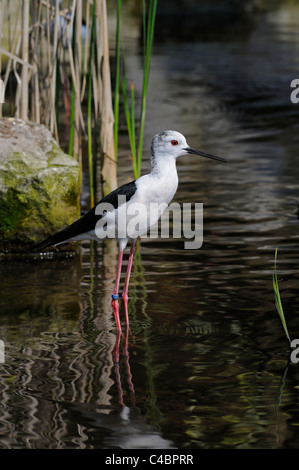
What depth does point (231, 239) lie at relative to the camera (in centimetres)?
787

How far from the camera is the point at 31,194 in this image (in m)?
7.48

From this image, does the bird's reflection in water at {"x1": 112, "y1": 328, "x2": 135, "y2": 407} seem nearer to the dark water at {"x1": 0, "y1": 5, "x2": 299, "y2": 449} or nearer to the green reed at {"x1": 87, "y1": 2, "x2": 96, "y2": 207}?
the dark water at {"x1": 0, "y1": 5, "x2": 299, "y2": 449}

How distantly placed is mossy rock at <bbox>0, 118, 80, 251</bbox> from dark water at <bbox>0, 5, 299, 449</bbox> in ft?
0.84

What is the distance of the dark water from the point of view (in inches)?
175

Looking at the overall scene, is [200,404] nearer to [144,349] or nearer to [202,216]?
[144,349]

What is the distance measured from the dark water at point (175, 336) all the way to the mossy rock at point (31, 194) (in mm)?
257

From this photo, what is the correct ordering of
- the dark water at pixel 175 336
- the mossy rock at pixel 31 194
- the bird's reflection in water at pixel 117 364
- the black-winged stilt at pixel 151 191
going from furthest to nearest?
the mossy rock at pixel 31 194
the black-winged stilt at pixel 151 191
the bird's reflection in water at pixel 117 364
the dark water at pixel 175 336

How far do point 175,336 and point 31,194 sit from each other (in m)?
2.35

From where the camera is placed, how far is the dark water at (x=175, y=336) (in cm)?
446

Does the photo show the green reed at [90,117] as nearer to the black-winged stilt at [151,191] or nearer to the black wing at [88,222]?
the black wing at [88,222]

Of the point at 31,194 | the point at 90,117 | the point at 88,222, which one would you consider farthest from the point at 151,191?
the point at 90,117

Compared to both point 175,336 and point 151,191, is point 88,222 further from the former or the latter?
point 175,336

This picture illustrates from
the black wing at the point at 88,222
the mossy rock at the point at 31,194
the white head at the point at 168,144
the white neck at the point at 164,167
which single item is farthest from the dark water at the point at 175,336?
the white head at the point at 168,144

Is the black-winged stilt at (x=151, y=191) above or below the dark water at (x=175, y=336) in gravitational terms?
above
